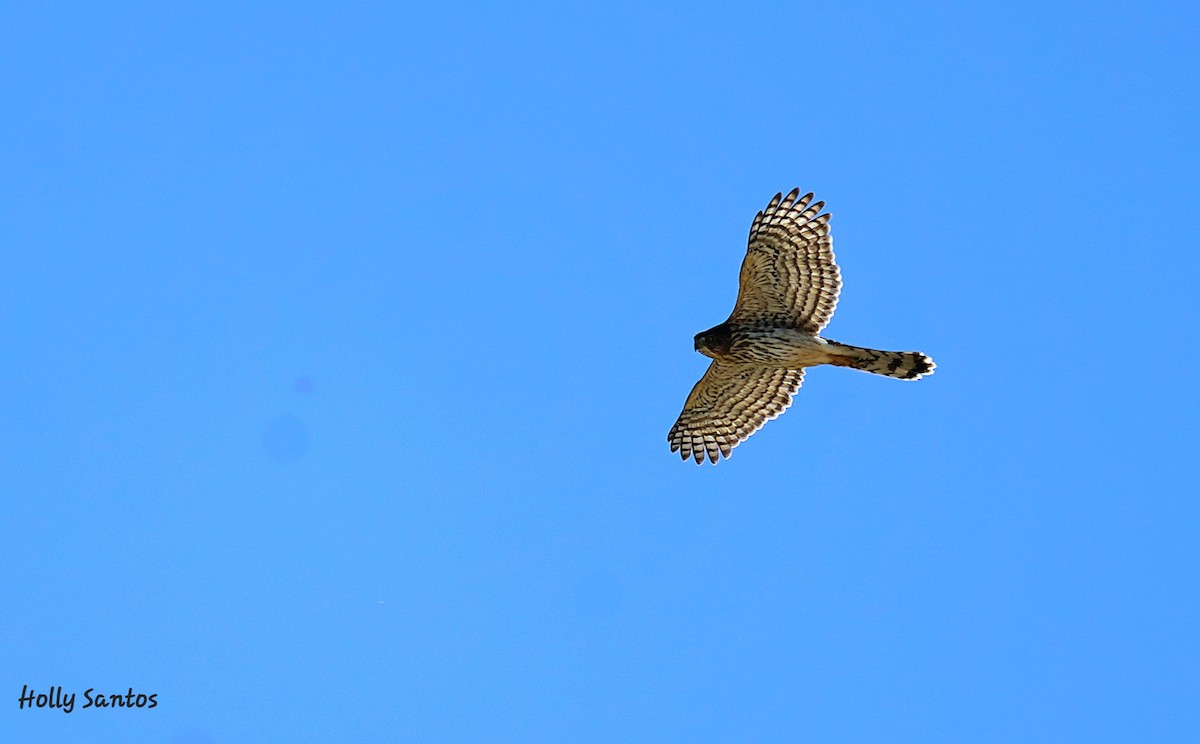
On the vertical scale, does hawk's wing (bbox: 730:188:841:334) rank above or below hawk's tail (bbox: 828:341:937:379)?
above

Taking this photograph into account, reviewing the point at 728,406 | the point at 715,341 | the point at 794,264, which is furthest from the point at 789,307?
the point at 728,406

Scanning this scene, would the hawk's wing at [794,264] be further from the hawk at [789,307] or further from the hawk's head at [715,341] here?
the hawk's head at [715,341]

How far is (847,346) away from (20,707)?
9.52 m

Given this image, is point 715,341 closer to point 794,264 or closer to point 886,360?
point 794,264

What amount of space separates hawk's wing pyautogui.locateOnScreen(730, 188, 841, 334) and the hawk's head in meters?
0.58

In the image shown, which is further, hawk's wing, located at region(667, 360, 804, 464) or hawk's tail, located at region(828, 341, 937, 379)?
hawk's wing, located at region(667, 360, 804, 464)

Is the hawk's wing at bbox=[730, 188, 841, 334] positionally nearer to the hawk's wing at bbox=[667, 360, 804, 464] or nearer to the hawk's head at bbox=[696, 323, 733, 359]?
the hawk's head at bbox=[696, 323, 733, 359]

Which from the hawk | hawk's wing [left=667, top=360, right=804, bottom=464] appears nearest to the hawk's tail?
the hawk

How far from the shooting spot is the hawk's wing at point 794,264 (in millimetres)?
15898

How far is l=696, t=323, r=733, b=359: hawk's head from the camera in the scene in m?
16.5

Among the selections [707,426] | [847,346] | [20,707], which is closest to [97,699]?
[20,707]

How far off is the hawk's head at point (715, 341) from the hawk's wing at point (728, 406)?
1.06ft

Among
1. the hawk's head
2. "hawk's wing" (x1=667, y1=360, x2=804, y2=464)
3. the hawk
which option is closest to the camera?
the hawk

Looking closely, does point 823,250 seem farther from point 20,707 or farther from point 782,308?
point 20,707
